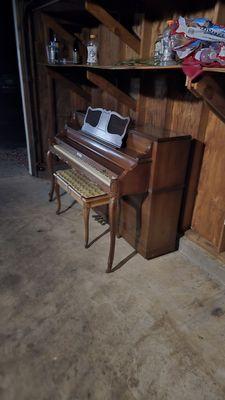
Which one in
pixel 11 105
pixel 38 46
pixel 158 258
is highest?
pixel 38 46

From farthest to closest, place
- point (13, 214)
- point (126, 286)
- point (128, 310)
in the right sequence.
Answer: point (13, 214)
point (126, 286)
point (128, 310)

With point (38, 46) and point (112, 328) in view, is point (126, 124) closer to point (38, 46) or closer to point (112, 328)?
point (112, 328)

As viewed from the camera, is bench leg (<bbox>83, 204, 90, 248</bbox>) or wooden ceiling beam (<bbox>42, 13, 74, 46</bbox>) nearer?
bench leg (<bbox>83, 204, 90, 248</bbox>)

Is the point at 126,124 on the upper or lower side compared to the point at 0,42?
lower

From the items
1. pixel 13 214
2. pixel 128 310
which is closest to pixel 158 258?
pixel 128 310

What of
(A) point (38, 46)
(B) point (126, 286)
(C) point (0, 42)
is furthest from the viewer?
(C) point (0, 42)

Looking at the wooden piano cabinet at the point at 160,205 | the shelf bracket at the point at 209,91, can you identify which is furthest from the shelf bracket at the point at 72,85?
the shelf bracket at the point at 209,91

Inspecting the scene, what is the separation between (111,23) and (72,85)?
1400 mm

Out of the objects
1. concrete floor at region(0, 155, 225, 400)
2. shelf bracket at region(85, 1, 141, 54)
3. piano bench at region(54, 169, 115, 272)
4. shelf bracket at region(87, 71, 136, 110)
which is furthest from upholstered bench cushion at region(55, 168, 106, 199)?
shelf bracket at region(85, 1, 141, 54)

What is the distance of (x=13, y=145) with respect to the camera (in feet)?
17.9

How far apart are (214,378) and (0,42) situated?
5.96 metres

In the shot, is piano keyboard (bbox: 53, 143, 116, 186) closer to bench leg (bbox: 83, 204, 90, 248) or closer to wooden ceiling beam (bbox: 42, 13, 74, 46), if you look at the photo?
bench leg (bbox: 83, 204, 90, 248)

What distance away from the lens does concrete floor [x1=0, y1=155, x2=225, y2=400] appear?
142 cm

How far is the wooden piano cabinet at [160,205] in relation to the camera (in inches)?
80.6
